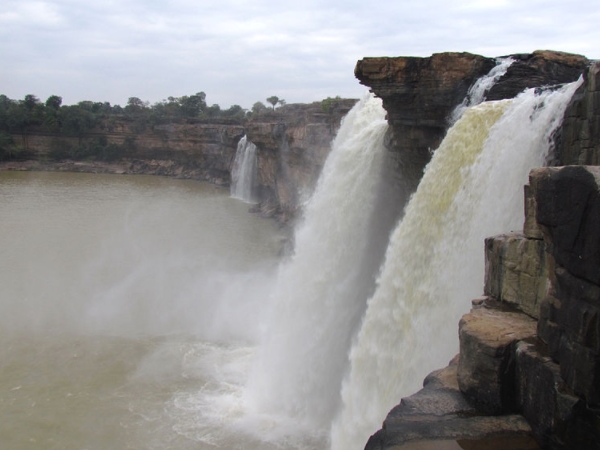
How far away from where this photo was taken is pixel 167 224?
25.3m

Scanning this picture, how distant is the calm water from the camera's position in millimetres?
9727

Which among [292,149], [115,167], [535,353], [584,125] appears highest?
[584,125]

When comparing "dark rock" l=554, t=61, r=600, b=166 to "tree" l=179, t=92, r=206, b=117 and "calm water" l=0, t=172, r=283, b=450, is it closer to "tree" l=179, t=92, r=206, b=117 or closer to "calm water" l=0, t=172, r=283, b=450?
"calm water" l=0, t=172, r=283, b=450

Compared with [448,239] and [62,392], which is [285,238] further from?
[448,239]

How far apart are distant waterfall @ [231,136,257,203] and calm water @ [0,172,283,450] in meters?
5.76

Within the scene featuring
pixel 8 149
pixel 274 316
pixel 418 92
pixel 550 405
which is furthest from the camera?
pixel 8 149

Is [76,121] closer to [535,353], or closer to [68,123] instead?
[68,123]

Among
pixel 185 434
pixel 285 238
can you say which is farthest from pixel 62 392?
pixel 285 238

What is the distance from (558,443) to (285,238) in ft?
65.2

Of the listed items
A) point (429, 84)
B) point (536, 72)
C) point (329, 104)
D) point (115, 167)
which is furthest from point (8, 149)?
point (536, 72)

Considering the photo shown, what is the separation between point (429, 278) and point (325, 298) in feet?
14.3

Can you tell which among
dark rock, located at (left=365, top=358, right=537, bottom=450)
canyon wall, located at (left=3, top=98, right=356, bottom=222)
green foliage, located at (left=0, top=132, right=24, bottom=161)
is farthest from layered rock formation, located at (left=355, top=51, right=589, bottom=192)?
green foliage, located at (left=0, top=132, right=24, bottom=161)

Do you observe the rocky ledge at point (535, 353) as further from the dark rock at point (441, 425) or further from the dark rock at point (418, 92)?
the dark rock at point (418, 92)

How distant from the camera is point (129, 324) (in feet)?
47.2
